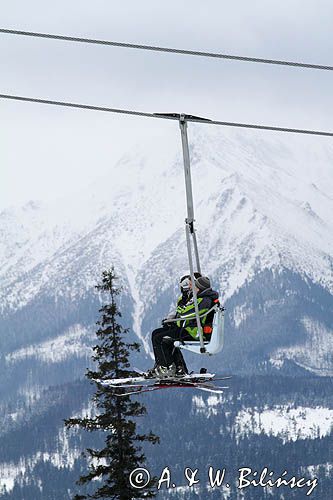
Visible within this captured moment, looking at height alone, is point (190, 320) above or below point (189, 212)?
below

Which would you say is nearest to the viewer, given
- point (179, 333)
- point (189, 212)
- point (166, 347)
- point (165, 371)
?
point (189, 212)

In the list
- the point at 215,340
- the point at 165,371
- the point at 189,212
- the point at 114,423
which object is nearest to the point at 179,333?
the point at 165,371

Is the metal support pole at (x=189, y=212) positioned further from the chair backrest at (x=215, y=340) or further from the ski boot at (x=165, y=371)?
the ski boot at (x=165, y=371)

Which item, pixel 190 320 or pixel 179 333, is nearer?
pixel 190 320

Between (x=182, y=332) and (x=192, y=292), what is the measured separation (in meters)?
1.46

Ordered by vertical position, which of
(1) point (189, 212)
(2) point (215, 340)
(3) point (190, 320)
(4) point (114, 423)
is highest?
(4) point (114, 423)

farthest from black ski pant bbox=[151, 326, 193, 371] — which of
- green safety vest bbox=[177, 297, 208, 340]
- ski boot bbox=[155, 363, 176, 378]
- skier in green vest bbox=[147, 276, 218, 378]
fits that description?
green safety vest bbox=[177, 297, 208, 340]

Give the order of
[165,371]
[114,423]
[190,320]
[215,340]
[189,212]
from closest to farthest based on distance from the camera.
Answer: [189,212]
[215,340]
[190,320]
[165,371]
[114,423]

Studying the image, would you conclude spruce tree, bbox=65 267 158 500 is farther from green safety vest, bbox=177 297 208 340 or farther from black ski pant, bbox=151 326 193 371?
green safety vest, bbox=177 297 208 340

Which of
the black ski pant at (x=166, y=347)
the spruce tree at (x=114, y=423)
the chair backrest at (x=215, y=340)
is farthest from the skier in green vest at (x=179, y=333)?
the spruce tree at (x=114, y=423)

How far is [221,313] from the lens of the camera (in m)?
26.0

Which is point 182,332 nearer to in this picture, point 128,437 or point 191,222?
point 191,222

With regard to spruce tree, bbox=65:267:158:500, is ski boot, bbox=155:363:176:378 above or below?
below

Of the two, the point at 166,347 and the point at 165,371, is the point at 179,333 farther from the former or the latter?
the point at 165,371
